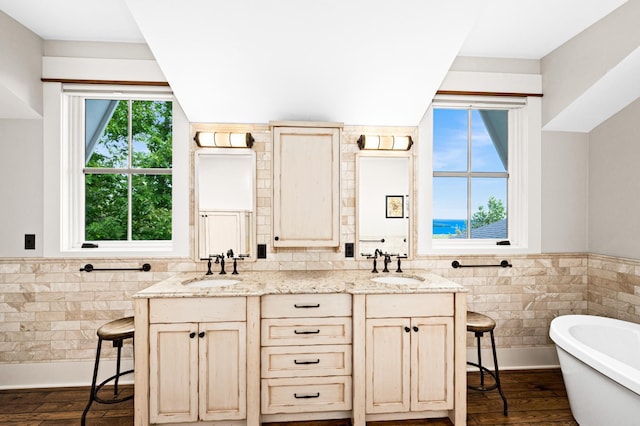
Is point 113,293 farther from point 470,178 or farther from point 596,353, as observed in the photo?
point 596,353

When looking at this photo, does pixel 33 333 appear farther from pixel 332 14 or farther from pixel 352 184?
pixel 332 14

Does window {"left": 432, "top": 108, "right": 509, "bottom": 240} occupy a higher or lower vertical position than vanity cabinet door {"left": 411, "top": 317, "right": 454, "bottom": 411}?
higher

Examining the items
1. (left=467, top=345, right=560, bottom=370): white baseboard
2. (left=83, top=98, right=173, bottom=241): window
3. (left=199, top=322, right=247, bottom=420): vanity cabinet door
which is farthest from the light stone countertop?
(left=467, top=345, right=560, bottom=370): white baseboard

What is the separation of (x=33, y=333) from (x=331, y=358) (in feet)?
7.75

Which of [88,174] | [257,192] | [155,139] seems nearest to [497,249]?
[257,192]

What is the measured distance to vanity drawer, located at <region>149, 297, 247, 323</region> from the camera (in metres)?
2.09

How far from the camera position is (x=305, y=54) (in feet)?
7.17

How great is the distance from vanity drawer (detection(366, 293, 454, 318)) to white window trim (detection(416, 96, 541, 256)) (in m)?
0.72

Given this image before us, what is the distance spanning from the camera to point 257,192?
9.12 feet

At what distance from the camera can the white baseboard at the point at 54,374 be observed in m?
2.63

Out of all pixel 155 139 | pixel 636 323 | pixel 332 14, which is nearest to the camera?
pixel 332 14

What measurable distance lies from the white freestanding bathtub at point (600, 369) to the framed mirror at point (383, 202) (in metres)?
1.25

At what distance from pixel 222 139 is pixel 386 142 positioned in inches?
52.6

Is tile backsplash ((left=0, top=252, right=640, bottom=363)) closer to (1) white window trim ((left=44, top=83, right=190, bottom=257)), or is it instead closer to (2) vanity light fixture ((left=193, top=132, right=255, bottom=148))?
(1) white window trim ((left=44, top=83, right=190, bottom=257))
